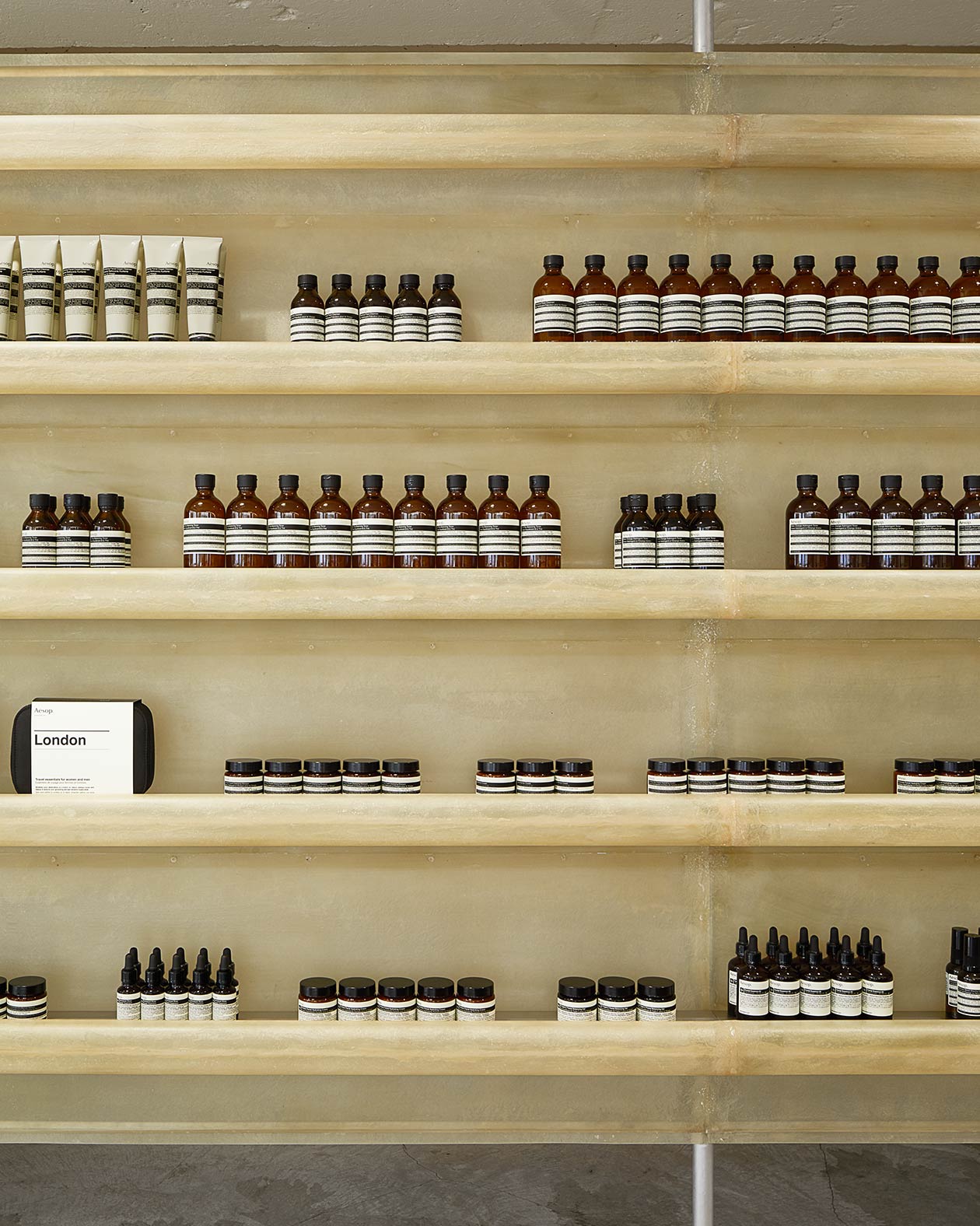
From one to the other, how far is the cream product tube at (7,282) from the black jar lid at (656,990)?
5.64 ft

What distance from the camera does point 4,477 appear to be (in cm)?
221

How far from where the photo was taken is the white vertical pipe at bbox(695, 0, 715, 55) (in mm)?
2180

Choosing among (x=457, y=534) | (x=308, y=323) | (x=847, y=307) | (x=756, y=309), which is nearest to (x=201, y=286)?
(x=308, y=323)

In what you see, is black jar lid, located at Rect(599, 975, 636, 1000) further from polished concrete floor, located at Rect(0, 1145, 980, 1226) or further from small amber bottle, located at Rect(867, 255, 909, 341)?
small amber bottle, located at Rect(867, 255, 909, 341)

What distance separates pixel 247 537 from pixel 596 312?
2.57 ft

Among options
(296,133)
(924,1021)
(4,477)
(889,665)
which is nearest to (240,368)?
(296,133)

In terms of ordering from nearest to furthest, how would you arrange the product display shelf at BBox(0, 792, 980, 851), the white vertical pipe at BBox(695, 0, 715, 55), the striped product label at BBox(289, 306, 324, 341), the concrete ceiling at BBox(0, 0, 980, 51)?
the product display shelf at BBox(0, 792, 980, 851) < the striped product label at BBox(289, 306, 324, 341) < the white vertical pipe at BBox(695, 0, 715, 55) < the concrete ceiling at BBox(0, 0, 980, 51)

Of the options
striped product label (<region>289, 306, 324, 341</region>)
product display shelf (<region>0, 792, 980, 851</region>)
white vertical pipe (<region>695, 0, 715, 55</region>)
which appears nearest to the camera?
product display shelf (<region>0, 792, 980, 851</region>)

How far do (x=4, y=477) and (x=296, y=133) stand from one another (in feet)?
2.94

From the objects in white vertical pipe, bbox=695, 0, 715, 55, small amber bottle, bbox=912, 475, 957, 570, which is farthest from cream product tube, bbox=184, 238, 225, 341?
small amber bottle, bbox=912, 475, 957, 570

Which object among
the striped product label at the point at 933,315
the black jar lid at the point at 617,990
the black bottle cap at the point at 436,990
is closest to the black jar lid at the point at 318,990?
the black bottle cap at the point at 436,990

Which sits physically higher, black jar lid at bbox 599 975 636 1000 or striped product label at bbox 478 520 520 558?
striped product label at bbox 478 520 520 558

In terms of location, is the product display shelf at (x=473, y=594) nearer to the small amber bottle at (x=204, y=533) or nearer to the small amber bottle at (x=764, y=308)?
the small amber bottle at (x=204, y=533)

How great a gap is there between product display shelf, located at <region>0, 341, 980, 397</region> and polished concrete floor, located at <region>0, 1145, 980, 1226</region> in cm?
153
